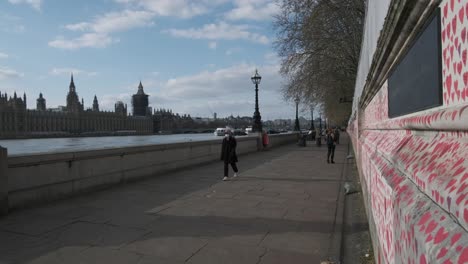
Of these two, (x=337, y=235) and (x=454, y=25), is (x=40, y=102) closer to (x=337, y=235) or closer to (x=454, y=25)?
(x=337, y=235)

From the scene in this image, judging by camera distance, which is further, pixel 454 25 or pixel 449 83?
pixel 449 83

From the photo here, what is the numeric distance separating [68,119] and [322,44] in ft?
302

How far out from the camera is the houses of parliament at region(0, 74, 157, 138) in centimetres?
6625

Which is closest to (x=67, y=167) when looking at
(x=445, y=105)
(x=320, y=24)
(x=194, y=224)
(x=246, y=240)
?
(x=194, y=224)

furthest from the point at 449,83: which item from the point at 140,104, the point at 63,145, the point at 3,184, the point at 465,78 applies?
the point at 140,104

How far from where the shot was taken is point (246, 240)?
4836 millimetres

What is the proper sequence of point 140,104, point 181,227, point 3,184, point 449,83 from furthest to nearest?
point 140,104 → point 3,184 → point 181,227 → point 449,83

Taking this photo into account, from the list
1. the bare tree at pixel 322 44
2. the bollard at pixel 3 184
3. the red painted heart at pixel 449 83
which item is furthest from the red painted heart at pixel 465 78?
the bare tree at pixel 322 44

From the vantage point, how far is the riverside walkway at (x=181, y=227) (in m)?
4.28

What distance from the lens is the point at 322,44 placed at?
2122 centimetres

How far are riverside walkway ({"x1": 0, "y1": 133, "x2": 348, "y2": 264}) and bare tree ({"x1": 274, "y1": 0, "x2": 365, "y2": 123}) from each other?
13.7 m

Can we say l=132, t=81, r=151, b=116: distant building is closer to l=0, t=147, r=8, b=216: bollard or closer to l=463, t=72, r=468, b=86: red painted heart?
l=0, t=147, r=8, b=216: bollard

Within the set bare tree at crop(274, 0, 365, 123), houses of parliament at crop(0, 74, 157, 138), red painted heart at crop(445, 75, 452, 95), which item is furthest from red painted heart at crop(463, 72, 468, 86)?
houses of parliament at crop(0, 74, 157, 138)

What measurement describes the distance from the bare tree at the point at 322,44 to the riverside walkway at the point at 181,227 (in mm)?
13728
